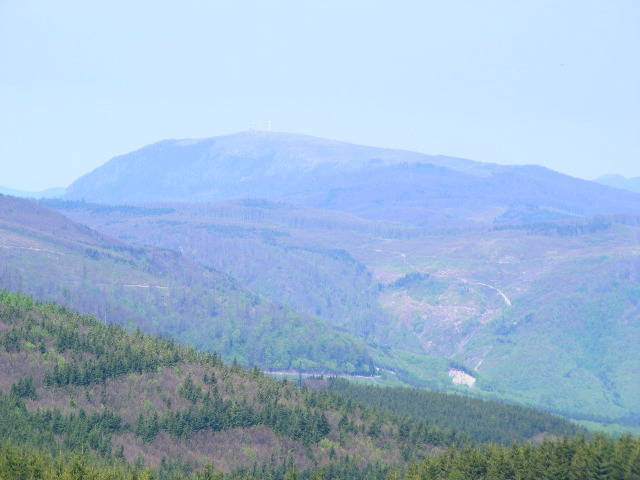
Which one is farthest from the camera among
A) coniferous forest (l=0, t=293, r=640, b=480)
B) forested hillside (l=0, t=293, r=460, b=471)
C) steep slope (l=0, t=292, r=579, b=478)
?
forested hillside (l=0, t=293, r=460, b=471)

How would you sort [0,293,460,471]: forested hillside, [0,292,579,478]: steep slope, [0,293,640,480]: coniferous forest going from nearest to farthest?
1. [0,293,640,480]: coniferous forest
2. [0,292,579,478]: steep slope
3. [0,293,460,471]: forested hillside

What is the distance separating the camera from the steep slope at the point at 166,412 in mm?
151500

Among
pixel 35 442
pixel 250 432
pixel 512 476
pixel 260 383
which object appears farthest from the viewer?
pixel 260 383

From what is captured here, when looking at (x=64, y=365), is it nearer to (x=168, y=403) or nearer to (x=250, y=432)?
(x=168, y=403)

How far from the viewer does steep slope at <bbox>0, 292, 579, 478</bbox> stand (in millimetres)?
151500

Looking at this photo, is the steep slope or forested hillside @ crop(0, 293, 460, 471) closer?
the steep slope

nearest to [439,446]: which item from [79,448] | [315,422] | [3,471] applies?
[315,422]

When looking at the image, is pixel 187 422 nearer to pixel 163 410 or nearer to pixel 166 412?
pixel 166 412

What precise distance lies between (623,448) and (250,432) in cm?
6801

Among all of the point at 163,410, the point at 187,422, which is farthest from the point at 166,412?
the point at 187,422

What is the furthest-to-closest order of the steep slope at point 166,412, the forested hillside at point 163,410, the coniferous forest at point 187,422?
the forested hillside at point 163,410
the steep slope at point 166,412
the coniferous forest at point 187,422

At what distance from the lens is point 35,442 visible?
140 m

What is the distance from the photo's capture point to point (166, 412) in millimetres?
163250

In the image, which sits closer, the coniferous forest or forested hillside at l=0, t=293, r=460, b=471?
the coniferous forest
